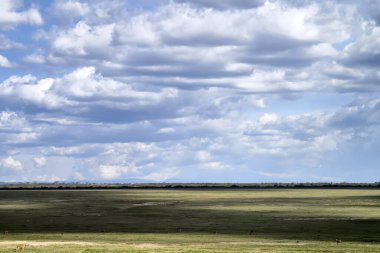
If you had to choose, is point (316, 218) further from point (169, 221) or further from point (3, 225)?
point (3, 225)

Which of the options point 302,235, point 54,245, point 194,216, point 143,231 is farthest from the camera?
point 194,216

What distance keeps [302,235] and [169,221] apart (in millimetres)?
21731

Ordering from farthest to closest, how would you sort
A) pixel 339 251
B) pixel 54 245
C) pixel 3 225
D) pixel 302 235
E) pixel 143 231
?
pixel 3 225 → pixel 143 231 → pixel 302 235 → pixel 54 245 → pixel 339 251

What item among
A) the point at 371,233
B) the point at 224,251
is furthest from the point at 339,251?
the point at 371,233

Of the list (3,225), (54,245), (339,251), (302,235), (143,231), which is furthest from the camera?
(3,225)

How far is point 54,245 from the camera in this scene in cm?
5059

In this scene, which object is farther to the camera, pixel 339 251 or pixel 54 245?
pixel 54 245

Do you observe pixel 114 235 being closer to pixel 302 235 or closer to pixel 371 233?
pixel 302 235

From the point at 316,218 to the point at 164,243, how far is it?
3063cm

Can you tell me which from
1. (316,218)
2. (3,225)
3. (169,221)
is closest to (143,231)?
(169,221)

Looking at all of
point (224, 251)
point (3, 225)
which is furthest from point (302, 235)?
point (3, 225)

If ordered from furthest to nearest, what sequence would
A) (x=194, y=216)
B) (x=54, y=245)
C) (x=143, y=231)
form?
(x=194, y=216)
(x=143, y=231)
(x=54, y=245)

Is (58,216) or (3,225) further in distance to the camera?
(58,216)

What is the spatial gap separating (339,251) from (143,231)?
24.8 meters
